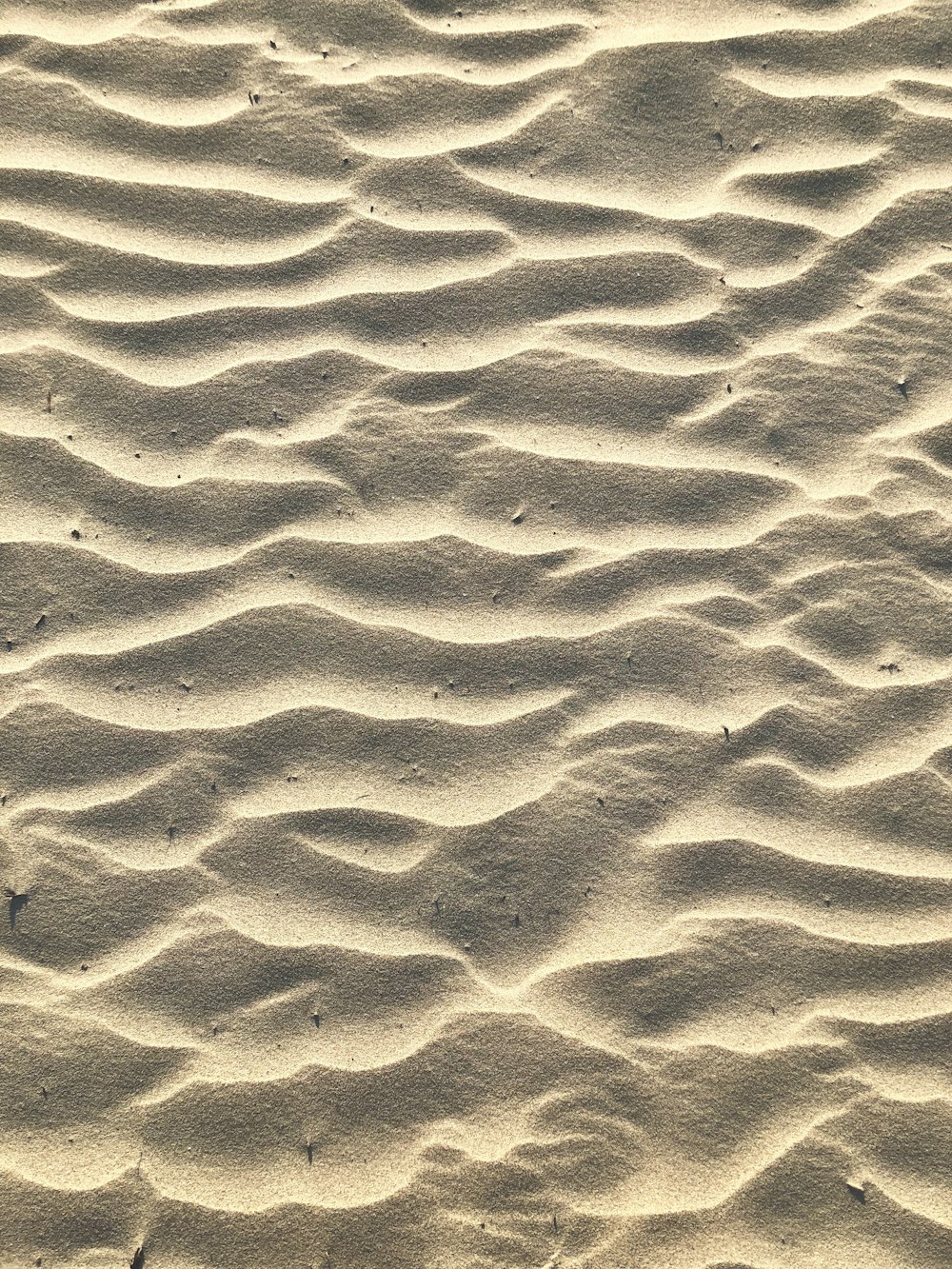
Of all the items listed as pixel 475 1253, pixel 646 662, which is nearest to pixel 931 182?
pixel 646 662

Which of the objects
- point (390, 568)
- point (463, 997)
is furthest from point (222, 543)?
point (463, 997)

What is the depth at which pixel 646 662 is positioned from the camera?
249cm

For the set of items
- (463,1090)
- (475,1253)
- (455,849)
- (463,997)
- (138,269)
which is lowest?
(475,1253)

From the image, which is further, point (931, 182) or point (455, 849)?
point (931, 182)

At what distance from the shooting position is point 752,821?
245cm

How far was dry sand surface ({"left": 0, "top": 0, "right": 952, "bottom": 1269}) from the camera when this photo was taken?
2.31 metres

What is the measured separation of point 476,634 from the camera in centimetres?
249

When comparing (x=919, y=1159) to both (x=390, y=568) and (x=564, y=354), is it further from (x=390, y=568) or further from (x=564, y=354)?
(x=564, y=354)

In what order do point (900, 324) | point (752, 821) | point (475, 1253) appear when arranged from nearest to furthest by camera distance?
1. point (475, 1253)
2. point (752, 821)
3. point (900, 324)

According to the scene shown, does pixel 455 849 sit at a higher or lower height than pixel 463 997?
higher

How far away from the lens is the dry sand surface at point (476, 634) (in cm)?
231

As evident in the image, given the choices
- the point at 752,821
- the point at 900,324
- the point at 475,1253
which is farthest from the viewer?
the point at 900,324

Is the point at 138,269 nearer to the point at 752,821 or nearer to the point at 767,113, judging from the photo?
the point at 767,113

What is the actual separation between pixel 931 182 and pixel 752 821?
6.26 ft
